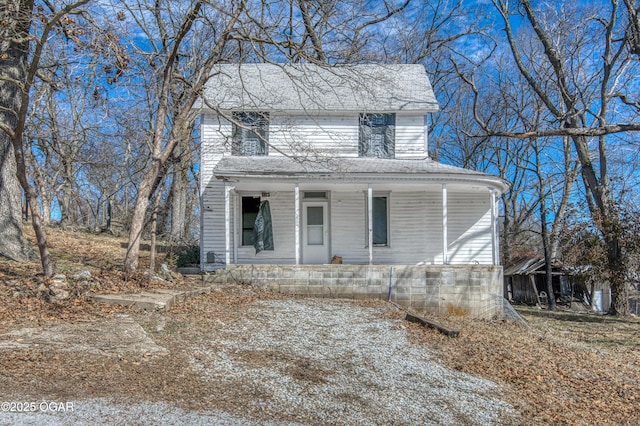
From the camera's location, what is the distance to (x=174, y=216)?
22.7 m

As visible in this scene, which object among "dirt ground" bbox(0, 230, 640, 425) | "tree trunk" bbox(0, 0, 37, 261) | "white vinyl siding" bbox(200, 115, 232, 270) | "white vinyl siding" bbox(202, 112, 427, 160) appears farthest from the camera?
"white vinyl siding" bbox(202, 112, 427, 160)

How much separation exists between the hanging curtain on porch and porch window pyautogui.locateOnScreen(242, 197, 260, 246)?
268 millimetres

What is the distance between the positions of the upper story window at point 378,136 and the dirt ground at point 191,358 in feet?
19.1

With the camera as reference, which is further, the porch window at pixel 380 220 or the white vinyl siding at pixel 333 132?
the white vinyl siding at pixel 333 132

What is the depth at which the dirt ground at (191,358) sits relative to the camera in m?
4.48

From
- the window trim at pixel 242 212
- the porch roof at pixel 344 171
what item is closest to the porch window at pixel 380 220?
the porch roof at pixel 344 171

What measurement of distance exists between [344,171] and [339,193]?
1.88 m

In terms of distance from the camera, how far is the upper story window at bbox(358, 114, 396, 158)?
575 inches

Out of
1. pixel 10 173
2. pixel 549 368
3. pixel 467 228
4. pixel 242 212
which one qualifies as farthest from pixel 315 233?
pixel 549 368

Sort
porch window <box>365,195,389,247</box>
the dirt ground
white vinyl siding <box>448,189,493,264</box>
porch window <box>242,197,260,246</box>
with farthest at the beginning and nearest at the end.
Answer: white vinyl siding <box>448,189,493,264</box> < porch window <box>365,195,389,247</box> < porch window <box>242,197,260,246</box> < the dirt ground

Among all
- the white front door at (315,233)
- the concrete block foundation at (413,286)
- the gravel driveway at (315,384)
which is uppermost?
the white front door at (315,233)

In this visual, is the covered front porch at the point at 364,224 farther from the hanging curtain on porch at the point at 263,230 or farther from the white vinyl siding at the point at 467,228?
the hanging curtain on porch at the point at 263,230

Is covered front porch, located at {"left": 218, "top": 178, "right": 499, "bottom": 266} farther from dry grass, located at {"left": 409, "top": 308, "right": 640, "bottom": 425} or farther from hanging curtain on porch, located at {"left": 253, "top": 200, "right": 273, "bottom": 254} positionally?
dry grass, located at {"left": 409, "top": 308, "right": 640, "bottom": 425}

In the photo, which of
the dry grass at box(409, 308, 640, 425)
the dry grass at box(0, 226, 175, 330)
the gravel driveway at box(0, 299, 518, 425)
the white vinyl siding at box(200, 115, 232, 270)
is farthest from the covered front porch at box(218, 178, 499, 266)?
the gravel driveway at box(0, 299, 518, 425)
